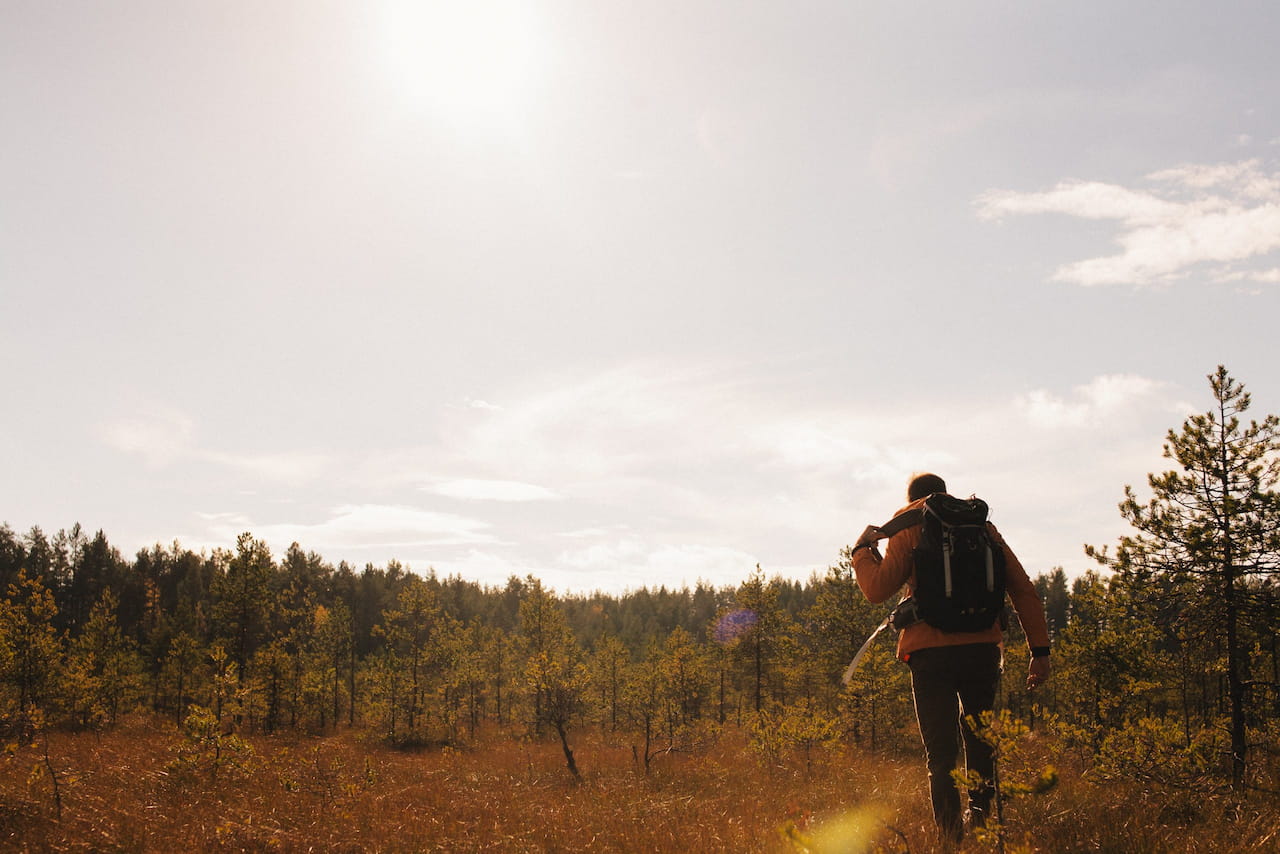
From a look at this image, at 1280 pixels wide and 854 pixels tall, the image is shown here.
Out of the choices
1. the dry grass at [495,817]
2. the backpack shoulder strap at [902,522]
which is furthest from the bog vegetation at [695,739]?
the backpack shoulder strap at [902,522]

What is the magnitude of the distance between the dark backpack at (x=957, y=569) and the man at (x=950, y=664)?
94 millimetres

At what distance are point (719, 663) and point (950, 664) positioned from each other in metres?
34.4

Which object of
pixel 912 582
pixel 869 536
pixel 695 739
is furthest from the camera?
pixel 695 739

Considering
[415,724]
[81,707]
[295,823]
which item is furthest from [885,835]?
[81,707]

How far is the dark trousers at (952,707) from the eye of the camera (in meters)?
4.13

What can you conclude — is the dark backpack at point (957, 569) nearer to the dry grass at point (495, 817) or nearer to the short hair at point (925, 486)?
the short hair at point (925, 486)

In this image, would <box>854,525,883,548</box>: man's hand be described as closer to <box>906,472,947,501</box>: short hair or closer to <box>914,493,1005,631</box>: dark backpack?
<box>914,493,1005,631</box>: dark backpack

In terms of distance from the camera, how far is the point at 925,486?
15.4ft

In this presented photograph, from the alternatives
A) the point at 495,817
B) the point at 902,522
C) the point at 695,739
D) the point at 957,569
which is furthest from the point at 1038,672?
the point at 695,739

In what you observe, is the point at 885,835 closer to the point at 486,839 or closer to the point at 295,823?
the point at 486,839

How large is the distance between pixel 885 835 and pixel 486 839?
13.9 feet

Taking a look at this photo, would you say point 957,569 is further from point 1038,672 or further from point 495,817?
point 495,817

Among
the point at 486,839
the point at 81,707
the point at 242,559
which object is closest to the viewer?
the point at 486,839

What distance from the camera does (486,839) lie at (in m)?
7.14
